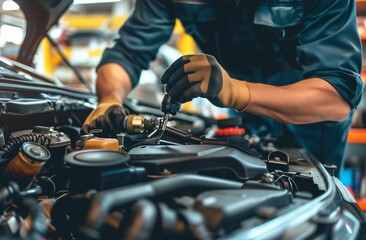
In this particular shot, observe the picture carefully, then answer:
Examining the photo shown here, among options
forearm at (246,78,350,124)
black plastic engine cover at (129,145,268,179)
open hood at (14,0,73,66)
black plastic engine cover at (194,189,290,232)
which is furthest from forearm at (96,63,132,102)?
black plastic engine cover at (194,189,290,232)

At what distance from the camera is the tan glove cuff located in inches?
39.0

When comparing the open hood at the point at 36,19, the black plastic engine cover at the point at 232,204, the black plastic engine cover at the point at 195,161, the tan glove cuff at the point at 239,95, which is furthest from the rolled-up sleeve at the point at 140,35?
the black plastic engine cover at the point at 232,204

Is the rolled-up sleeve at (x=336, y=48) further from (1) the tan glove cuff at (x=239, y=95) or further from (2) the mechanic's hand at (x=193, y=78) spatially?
(2) the mechanic's hand at (x=193, y=78)

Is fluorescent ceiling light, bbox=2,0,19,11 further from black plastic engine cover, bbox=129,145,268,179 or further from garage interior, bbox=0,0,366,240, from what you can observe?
black plastic engine cover, bbox=129,145,268,179

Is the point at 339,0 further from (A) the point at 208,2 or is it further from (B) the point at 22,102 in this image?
(B) the point at 22,102

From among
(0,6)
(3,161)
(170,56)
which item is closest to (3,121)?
(3,161)

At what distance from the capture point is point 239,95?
39.6 inches

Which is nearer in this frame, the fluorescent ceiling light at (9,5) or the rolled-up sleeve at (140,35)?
the fluorescent ceiling light at (9,5)

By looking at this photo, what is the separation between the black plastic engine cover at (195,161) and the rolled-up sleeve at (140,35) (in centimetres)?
85

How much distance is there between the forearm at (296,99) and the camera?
1.04 meters

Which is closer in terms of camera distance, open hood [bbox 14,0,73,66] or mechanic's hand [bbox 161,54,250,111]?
mechanic's hand [bbox 161,54,250,111]

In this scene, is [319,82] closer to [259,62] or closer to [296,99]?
[296,99]

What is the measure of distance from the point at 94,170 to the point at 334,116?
86 cm

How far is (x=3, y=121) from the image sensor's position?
2.65 ft
